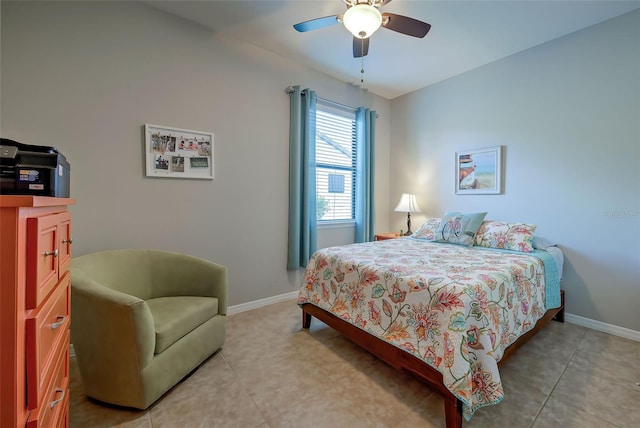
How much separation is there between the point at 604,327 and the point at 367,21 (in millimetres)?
3365

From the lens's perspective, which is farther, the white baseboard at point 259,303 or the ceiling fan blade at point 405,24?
the white baseboard at point 259,303

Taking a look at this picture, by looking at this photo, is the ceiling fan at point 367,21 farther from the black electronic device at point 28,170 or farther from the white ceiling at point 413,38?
the black electronic device at point 28,170

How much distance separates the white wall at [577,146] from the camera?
7.84 ft

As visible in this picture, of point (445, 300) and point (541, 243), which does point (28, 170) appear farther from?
point (541, 243)

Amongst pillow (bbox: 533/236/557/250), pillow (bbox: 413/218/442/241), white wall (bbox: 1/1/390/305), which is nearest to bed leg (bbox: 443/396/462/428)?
pillow (bbox: 413/218/442/241)

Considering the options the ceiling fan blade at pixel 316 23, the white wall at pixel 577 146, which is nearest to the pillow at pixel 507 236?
the white wall at pixel 577 146

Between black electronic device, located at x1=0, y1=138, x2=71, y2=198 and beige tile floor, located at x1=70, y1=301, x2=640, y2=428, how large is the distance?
129cm

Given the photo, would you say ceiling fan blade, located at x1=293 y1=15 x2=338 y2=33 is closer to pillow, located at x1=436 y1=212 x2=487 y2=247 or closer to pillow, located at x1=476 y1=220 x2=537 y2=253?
pillow, located at x1=436 y1=212 x2=487 y2=247

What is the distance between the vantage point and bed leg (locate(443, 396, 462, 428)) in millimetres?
1329

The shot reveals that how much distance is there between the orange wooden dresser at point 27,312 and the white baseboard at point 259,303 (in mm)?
1962

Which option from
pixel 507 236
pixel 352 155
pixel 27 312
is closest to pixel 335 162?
pixel 352 155

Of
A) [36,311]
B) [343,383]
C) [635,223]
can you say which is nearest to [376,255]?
[343,383]

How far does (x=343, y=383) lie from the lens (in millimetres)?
1777

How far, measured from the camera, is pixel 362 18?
1.77m
